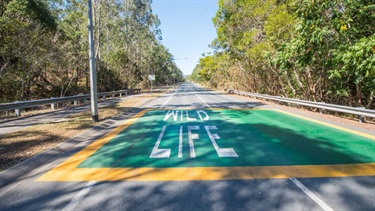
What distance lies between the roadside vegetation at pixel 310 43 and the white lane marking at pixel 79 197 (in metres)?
10.2

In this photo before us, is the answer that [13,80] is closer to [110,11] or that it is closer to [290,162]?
[290,162]

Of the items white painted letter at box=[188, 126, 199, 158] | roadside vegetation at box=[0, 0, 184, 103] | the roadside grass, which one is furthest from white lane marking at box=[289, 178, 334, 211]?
roadside vegetation at box=[0, 0, 184, 103]

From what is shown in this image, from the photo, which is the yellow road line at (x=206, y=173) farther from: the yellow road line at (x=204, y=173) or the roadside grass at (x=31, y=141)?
the roadside grass at (x=31, y=141)

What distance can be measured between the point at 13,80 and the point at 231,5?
22.3 m

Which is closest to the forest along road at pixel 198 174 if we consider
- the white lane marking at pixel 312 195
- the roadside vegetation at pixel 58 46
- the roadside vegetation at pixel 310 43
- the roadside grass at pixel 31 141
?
the white lane marking at pixel 312 195

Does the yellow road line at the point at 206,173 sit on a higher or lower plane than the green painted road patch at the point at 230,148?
lower

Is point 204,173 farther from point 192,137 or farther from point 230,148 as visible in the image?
point 192,137

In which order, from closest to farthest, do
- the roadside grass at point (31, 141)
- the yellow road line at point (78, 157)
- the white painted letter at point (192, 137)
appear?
1. the yellow road line at point (78, 157)
2. the roadside grass at point (31, 141)
3. the white painted letter at point (192, 137)

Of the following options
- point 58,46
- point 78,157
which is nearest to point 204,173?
point 78,157

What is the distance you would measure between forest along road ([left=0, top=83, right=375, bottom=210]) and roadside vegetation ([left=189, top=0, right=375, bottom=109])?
5530 mm

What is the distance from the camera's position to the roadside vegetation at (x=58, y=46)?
1600 cm

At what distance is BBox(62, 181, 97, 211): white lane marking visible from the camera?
302cm

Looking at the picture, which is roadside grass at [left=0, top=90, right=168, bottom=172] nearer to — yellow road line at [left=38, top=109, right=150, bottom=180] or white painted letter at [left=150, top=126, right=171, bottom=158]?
yellow road line at [left=38, top=109, right=150, bottom=180]

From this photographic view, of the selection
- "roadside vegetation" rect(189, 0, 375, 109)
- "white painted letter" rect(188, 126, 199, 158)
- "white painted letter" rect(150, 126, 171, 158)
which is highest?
"roadside vegetation" rect(189, 0, 375, 109)
